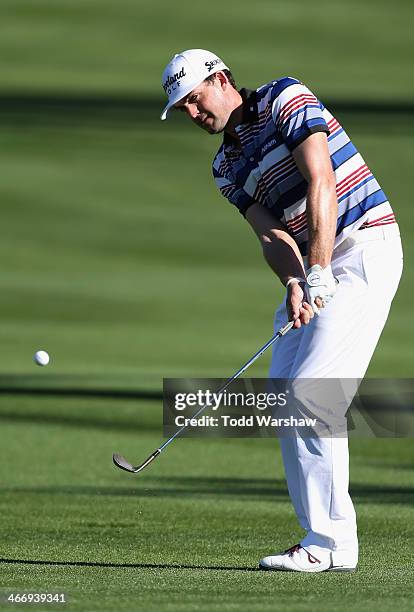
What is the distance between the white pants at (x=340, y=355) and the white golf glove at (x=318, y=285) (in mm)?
92

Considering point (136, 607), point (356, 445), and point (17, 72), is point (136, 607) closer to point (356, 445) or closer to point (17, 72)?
→ point (356, 445)

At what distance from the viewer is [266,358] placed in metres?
15.4

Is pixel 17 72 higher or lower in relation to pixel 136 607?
higher

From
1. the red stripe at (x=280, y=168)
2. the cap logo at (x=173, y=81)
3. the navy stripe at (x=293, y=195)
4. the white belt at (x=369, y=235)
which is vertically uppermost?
the cap logo at (x=173, y=81)

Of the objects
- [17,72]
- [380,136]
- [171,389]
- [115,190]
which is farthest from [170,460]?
[17,72]

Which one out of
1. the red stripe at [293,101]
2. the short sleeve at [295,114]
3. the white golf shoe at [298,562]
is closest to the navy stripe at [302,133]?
the short sleeve at [295,114]

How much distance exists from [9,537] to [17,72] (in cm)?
2411

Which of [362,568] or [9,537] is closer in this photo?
[362,568]

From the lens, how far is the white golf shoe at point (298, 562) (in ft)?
20.0

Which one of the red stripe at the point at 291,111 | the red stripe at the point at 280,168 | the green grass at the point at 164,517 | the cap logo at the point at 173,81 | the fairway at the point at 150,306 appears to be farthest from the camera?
the fairway at the point at 150,306

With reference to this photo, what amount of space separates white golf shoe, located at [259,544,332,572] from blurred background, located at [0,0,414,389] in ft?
25.9

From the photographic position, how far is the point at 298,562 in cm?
609

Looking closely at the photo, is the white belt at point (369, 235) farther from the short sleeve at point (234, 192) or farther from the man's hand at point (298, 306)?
the short sleeve at point (234, 192)

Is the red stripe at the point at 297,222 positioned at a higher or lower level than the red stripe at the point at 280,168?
lower
